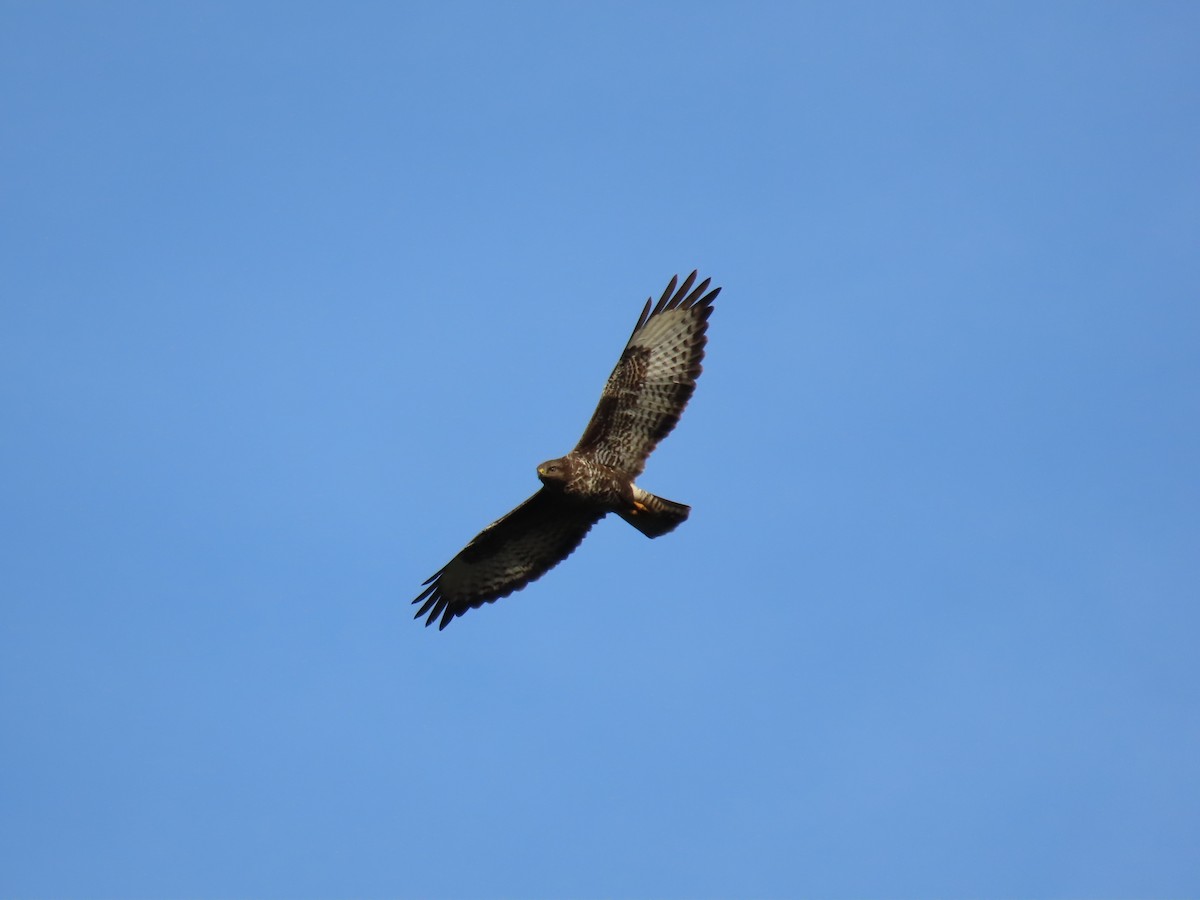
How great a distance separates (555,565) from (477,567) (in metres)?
0.93

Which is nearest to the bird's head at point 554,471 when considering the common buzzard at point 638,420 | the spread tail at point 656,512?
the common buzzard at point 638,420

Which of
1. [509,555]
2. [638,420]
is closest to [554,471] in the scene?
[638,420]

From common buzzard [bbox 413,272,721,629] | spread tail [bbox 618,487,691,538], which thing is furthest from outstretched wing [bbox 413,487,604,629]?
spread tail [bbox 618,487,691,538]

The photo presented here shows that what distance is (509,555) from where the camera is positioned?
1920 cm

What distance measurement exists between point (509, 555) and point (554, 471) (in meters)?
1.85

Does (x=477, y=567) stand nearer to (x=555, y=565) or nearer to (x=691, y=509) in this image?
(x=555, y=565)

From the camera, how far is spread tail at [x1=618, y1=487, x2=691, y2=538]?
1772 cm

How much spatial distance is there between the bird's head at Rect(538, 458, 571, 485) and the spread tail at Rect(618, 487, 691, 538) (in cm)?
77

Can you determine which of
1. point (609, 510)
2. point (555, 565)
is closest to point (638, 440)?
point (609, 510)

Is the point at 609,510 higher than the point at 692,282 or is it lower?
lower

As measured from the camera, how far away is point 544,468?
1769cm

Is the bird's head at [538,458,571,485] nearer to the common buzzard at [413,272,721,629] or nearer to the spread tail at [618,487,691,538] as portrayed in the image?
the common buzzard at [413,272,721,629]

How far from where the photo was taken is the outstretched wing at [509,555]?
737 inches

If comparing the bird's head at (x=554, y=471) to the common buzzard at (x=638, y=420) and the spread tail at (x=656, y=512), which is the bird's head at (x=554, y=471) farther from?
the spread tail at (x=656, y=512)
